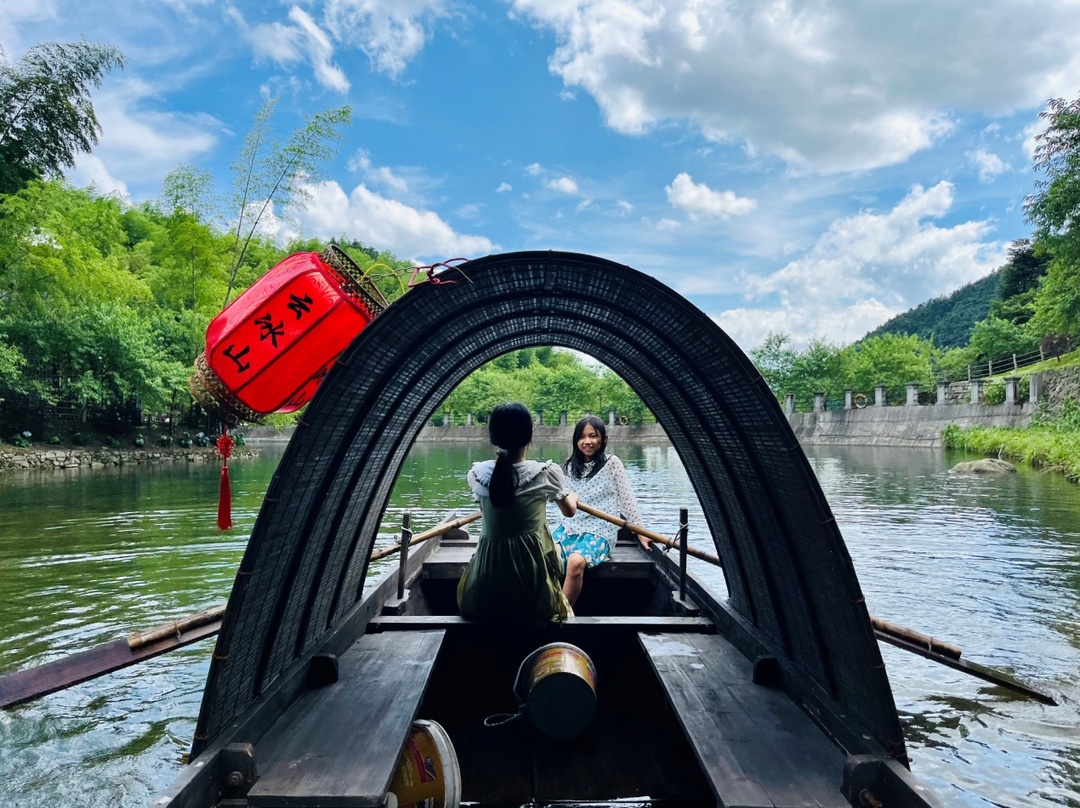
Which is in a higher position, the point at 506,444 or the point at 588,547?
the point at 506,444

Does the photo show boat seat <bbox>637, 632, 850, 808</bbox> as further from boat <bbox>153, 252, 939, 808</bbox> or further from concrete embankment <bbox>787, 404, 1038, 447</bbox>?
concrete embankment <bbox>787, 404, 1038, 447</bbox>

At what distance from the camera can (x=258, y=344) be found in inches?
133

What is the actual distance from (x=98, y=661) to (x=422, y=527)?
8602 mm

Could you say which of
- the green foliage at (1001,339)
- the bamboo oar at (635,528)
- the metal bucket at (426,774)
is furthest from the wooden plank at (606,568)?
the green foliage at (1001,339)

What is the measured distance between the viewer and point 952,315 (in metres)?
75.1

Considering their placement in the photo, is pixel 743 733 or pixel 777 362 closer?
pixel 743 733

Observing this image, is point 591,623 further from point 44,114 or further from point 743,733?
point 44,114

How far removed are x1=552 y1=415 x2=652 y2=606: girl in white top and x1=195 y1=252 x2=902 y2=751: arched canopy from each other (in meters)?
1.17

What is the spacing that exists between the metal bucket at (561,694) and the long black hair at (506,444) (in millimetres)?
751

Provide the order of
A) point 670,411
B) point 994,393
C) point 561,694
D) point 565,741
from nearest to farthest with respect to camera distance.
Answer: point 561,694 < point 565,741 < point 670,411 < point 994,393

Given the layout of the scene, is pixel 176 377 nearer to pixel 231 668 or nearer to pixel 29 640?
pixel 29 640

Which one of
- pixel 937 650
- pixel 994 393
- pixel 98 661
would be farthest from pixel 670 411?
pixel 994 393

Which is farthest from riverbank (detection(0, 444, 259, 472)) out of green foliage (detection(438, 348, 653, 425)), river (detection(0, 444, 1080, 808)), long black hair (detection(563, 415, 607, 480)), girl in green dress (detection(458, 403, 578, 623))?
green foliage (detection(438, 348, 653, 425))

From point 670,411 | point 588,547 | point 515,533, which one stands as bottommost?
point 588,547
